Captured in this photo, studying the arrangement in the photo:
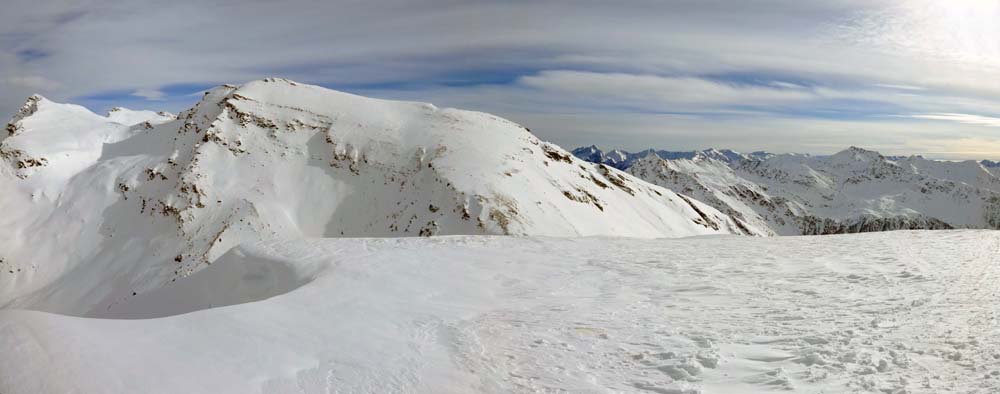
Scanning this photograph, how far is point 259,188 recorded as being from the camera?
73.8 metres

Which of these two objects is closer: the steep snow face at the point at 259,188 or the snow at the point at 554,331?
the snow at the point at 554,331

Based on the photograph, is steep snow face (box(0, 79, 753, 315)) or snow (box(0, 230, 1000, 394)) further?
steep snow face (box(0, 79, 753, 315))

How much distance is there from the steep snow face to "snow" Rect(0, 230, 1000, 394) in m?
45.0

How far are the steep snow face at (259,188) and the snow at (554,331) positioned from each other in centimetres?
4500

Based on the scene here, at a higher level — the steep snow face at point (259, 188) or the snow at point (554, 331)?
the snow at point (554, 331)

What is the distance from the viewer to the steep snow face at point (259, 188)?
64.7m

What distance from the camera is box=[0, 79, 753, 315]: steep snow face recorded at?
64.7 m

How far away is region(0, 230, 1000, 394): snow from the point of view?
712cm

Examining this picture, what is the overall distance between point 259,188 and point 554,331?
239 ft

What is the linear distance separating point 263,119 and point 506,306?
8628 centimetres

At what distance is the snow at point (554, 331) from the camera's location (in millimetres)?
7117

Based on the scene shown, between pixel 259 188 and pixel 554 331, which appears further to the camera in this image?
pixel 259 188

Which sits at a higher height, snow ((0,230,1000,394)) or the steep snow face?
snow ((0,230,1000,394))

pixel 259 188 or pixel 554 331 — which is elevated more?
pixel 554 331
